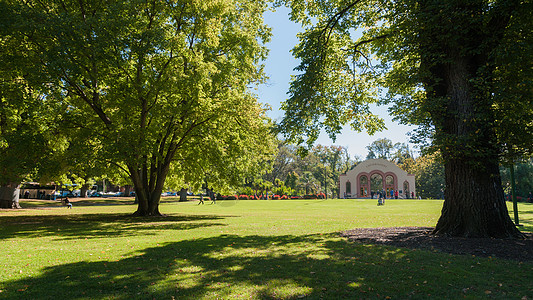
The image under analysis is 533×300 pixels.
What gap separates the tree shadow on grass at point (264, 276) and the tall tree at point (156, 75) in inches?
357

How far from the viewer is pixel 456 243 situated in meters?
7.86

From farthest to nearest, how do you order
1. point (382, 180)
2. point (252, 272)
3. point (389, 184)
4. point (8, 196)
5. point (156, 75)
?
point (389, 184) < point (382, 180) < point (8, 196) < point (156, 75) < point (252, 272)

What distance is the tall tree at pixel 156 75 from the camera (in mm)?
12844

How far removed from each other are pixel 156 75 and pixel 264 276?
13295mm

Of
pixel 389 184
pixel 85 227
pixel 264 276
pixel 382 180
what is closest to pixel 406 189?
pixel 389 184

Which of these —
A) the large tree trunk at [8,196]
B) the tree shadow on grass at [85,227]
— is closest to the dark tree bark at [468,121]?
the tree shadow on grass at [85,227]

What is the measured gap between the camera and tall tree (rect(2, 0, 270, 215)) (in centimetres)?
1284

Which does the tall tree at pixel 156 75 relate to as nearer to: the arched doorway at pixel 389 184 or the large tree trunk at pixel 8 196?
the large tree trunk at pixel 8 196

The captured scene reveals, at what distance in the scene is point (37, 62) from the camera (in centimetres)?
1298

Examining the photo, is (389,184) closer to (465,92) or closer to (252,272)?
(465,92)

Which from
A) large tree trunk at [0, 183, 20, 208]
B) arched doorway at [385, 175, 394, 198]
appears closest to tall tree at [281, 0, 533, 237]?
large tree trunk at [0, 183, 20, 208]

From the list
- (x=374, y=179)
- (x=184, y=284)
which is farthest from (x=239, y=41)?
(x=374, y=179)

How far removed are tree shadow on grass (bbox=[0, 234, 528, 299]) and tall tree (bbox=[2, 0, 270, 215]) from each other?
357 inches

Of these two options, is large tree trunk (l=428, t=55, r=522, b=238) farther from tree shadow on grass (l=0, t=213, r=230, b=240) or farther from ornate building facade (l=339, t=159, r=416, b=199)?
ornate building facade (l=339, t=159, r=416, b=199)
